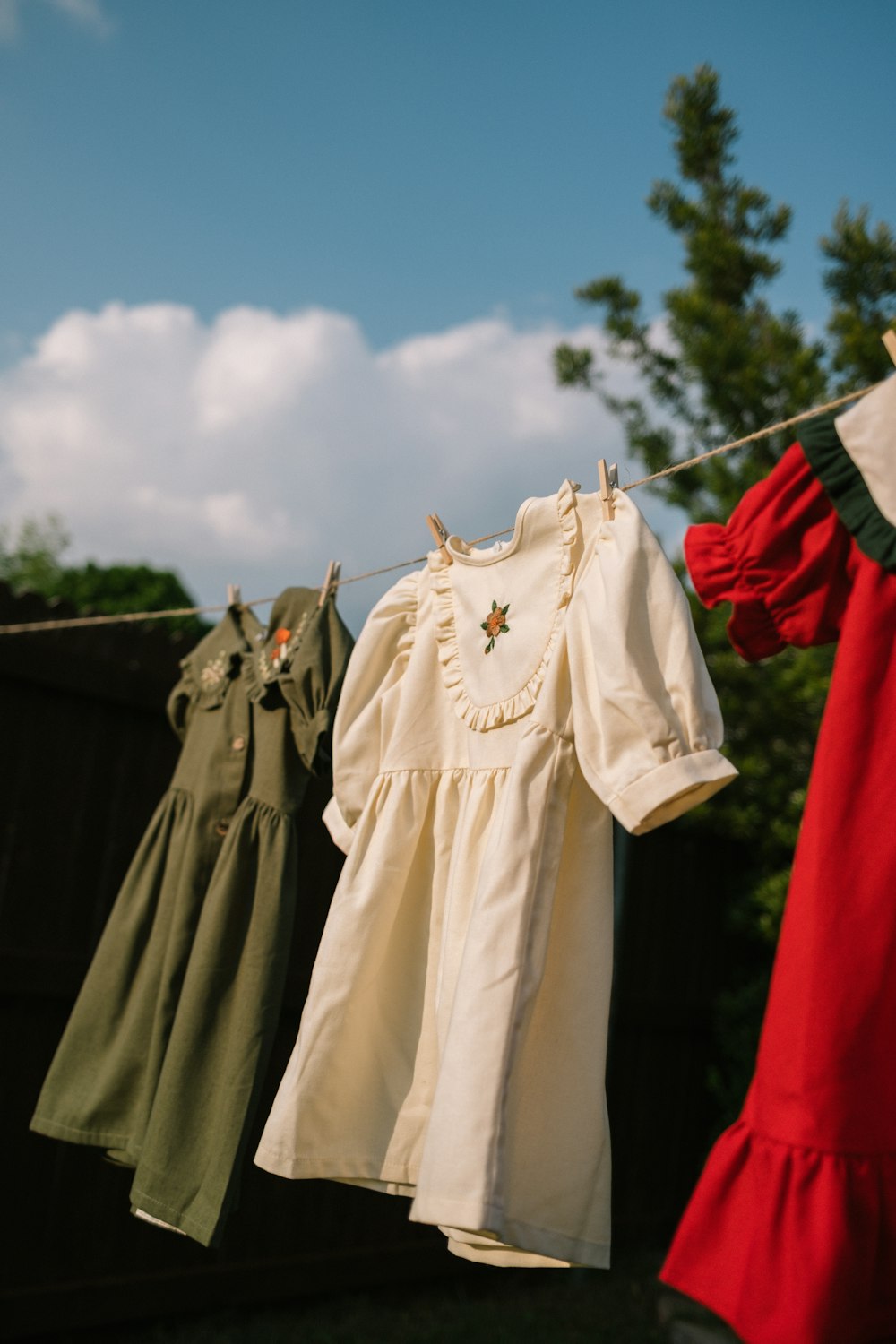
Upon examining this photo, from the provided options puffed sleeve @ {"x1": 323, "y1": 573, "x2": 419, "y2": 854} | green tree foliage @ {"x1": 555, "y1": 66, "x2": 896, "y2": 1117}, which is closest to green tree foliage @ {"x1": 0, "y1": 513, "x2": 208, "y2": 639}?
green tree foliage @ {"x1": 555, "y1": 66, "x2": 896, "y2": 1117}

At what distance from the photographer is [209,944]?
218 centimetres

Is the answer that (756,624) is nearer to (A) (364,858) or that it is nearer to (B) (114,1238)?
(A) (364,858)

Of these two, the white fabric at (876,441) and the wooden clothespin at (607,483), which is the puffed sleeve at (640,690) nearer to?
the wooden clothespin at (607,483)

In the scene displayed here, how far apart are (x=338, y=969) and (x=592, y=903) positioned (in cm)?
42

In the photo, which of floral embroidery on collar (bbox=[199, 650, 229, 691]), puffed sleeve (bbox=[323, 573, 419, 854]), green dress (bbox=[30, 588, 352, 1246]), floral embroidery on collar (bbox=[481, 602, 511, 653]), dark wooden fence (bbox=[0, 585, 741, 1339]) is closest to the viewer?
floral embroidery on collar (bbox=[481, 602, 511, 653])

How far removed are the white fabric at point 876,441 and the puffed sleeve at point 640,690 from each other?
1.06ft

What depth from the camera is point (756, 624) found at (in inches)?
56.9

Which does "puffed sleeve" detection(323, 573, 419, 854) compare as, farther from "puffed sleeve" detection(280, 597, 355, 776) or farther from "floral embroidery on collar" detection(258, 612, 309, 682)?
"floral embroidery on collar" detection(258, 612, 309, 682)

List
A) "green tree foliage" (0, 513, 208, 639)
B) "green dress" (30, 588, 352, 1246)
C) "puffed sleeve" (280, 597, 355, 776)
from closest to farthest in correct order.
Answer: "green dress" (30, 588, 352, 1246) → "puffed sleeve" (280, 597, 355, 776) → "green tree foliage" (0, 513, 208, 639)

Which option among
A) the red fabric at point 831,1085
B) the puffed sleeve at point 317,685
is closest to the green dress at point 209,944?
the puffed sleeve at point 317,685

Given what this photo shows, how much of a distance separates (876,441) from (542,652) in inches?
25.0

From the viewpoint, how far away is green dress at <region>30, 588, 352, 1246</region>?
209 cm

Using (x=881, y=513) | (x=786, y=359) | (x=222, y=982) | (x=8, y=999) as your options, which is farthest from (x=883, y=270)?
(x=8, y=999)

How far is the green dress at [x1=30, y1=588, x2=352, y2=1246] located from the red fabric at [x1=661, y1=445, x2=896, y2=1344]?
1109mm
